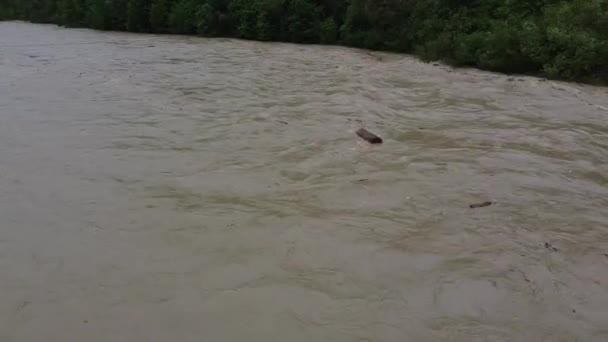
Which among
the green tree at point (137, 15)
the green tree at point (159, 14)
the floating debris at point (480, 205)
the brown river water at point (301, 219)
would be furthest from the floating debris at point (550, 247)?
the green tree at point (137, 15)

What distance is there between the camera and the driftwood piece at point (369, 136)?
7.73m

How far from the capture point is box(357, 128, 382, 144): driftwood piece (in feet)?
25.4

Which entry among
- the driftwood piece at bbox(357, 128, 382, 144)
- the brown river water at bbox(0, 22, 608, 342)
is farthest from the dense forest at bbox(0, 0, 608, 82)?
the driftwood piece at bbox(357, 128, 382, 144)

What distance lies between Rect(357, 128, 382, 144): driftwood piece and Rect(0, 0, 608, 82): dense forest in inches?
279

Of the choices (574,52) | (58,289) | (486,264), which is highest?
(574,52)

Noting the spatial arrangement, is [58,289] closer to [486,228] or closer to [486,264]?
[486,264]

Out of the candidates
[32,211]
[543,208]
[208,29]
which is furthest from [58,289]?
[208,29]

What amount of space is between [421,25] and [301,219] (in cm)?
1427

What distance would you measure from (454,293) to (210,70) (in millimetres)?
11669

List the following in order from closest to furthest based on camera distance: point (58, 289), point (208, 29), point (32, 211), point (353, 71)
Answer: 1. point (58, 289)
2. point (32, 211)
3. point (353, 71)
4. point (208, 29)

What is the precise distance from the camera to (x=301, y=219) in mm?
5277

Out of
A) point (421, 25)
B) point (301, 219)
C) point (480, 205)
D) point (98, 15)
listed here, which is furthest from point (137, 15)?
point (480, 205)

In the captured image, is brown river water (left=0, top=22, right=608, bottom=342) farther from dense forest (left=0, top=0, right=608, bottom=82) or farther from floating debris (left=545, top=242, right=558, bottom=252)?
dense forest (left=0, top=0, right=608, bottom=82)

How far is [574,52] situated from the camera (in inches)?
513
